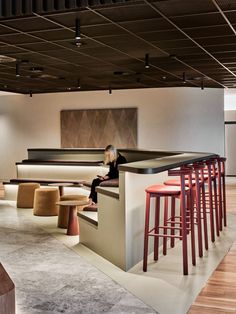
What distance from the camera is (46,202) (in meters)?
7.98

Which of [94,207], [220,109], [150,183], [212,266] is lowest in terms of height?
→ [212,266]

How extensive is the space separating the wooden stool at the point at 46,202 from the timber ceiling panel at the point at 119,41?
2.27 meters

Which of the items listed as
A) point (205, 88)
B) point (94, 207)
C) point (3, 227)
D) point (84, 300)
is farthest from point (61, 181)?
point (84, 300)

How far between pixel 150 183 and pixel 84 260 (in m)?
1.21

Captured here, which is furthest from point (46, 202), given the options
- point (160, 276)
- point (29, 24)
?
point (160, 276)

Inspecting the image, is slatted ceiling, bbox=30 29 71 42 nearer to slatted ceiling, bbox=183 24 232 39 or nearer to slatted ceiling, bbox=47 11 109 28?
slatted ceiling, bbox=47 11 109 28

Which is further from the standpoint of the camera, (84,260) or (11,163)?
(11,163)

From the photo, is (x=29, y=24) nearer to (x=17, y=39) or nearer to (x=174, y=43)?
(x=17, y=39)

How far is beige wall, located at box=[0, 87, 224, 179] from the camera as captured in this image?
11.7 m

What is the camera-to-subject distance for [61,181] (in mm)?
9289

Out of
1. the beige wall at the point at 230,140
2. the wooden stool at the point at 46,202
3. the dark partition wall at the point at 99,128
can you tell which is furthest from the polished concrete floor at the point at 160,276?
the beige wall at the point at 230,140

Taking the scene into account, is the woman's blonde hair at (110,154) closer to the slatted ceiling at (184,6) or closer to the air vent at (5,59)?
the air vent at (5,59)

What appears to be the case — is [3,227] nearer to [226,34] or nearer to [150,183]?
[150,183]

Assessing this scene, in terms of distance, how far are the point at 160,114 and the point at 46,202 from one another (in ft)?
16.5
